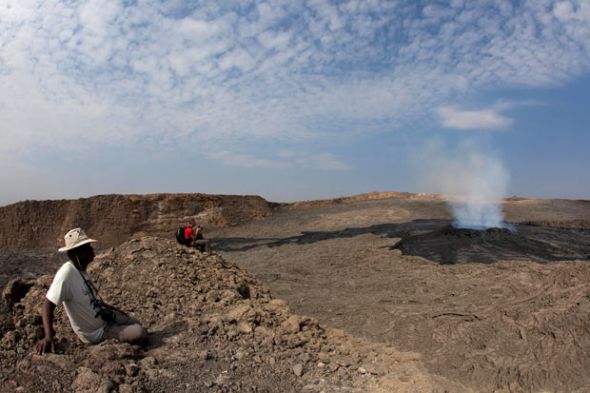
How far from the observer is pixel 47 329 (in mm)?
3887

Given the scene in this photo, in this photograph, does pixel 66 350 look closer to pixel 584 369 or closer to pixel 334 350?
pixel 334 350

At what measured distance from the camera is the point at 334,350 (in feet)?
17.3

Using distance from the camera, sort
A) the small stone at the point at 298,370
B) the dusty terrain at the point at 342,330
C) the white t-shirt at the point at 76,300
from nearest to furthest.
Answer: the white t-shirt at the point at 76,300, the dusty terrain at the point at 342,330, the small stone at the point at 298,370

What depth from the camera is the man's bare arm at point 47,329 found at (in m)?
3.84

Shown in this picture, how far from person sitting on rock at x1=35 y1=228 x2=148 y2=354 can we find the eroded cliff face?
17.7 meters

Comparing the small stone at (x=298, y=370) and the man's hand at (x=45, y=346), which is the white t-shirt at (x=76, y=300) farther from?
the small stone at (x=298, y=370)

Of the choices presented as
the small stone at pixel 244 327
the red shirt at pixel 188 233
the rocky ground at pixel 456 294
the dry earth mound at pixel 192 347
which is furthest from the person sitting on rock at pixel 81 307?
the red shirt at pixel 188 233

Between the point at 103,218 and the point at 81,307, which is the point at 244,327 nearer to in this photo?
the point at 81,307

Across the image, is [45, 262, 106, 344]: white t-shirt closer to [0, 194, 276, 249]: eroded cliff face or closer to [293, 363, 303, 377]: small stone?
[293, 363, 303, 377]: small stone

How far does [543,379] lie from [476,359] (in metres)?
0.68

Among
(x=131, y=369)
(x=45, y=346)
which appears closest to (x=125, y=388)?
(x=131, y=369)

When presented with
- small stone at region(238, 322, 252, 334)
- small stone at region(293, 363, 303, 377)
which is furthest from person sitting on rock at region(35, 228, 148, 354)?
small stone at region(293, 363, 303, 377)

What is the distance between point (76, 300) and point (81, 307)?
10cm

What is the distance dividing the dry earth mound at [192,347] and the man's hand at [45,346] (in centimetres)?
5
